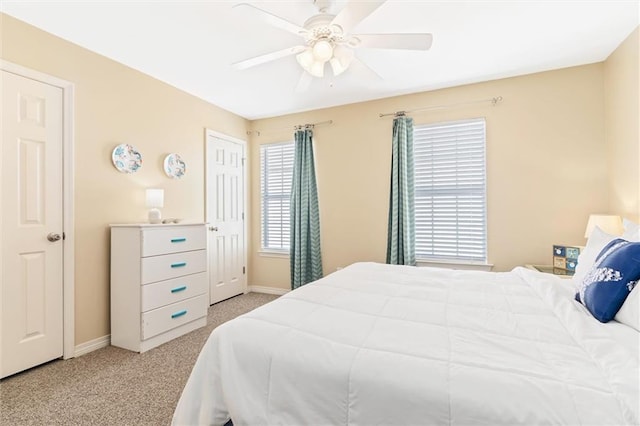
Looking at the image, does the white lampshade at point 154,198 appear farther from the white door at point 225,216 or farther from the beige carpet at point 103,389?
the beige carpet at point 103,389

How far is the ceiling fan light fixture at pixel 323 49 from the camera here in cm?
190

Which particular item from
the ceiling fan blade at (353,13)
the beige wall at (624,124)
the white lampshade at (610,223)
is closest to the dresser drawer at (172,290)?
the ceiling fan blade at (353,13)

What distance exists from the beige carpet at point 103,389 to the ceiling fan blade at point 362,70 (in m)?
2.55

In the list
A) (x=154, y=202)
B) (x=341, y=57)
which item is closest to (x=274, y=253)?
(x=154, y=202)

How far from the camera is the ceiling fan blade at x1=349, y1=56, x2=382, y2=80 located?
212 cm

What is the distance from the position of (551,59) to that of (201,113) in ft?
12.4

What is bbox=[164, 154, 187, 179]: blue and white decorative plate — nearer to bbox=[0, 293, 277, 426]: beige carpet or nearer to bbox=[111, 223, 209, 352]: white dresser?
bbox=[111, 223, 209, 352]: white dresser

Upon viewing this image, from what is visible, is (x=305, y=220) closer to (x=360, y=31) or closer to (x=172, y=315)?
(x=172, y=315)

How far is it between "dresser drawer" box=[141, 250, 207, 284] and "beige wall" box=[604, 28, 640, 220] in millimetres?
3851

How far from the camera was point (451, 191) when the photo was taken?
341 centimetres

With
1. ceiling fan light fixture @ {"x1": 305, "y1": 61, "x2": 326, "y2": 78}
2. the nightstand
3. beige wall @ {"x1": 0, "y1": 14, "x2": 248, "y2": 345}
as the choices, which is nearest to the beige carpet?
beige wall @ {"x1": 0, "y1": 14, "x2": 248, "y2": 345}

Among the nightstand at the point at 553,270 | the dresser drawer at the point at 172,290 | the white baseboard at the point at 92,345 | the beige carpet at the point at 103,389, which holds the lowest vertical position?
the beige carpet at the point at 103,389

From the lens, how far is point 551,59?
279 cm

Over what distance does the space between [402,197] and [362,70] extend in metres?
1.67
